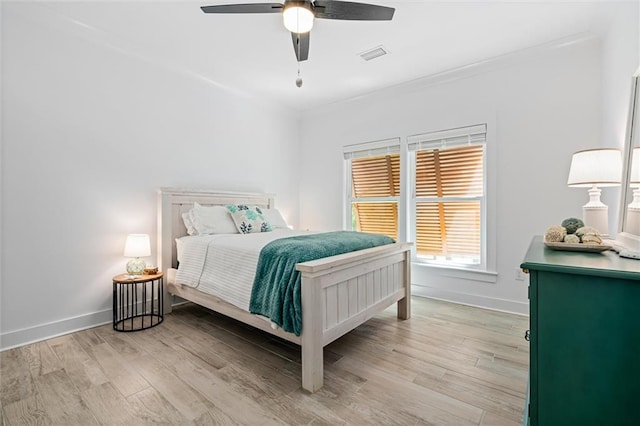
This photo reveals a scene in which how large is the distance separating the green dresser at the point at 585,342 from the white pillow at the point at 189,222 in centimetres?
292

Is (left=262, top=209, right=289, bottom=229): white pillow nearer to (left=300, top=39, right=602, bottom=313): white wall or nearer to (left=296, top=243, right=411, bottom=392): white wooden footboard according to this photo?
(left=296, top=243, right=411, bottom=392): white wooden footboard

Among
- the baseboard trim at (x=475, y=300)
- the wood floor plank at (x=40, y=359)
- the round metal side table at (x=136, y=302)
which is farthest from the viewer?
the baseboard trim at (x=475, y=300)

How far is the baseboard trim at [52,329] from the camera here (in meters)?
2.23

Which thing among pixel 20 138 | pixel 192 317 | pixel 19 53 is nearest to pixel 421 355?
pixel 192 317

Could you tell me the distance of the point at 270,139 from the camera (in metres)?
4.41

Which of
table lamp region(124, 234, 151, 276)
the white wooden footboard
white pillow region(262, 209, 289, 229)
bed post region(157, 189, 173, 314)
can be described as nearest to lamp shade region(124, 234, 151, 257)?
table lamp region(124, 234, 151, 276)

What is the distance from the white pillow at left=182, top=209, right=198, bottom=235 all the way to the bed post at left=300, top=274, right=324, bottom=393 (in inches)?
72.1

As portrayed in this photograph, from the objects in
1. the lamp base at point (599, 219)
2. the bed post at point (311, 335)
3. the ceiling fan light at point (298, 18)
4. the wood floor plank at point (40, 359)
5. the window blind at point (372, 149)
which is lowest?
the wood floor plank at point (40, 359)

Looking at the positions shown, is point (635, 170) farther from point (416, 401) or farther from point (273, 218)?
point (273, 218)

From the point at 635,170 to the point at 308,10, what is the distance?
2.02m

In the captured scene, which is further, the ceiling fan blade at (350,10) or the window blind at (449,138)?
the window blind at (449,138)

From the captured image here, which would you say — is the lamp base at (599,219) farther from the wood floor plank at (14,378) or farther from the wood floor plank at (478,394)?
the wood floor plank at (14,378)

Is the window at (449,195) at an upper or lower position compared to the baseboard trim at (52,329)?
upper

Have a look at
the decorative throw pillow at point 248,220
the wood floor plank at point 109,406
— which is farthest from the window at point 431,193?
the wood floor plank at point 109,406
